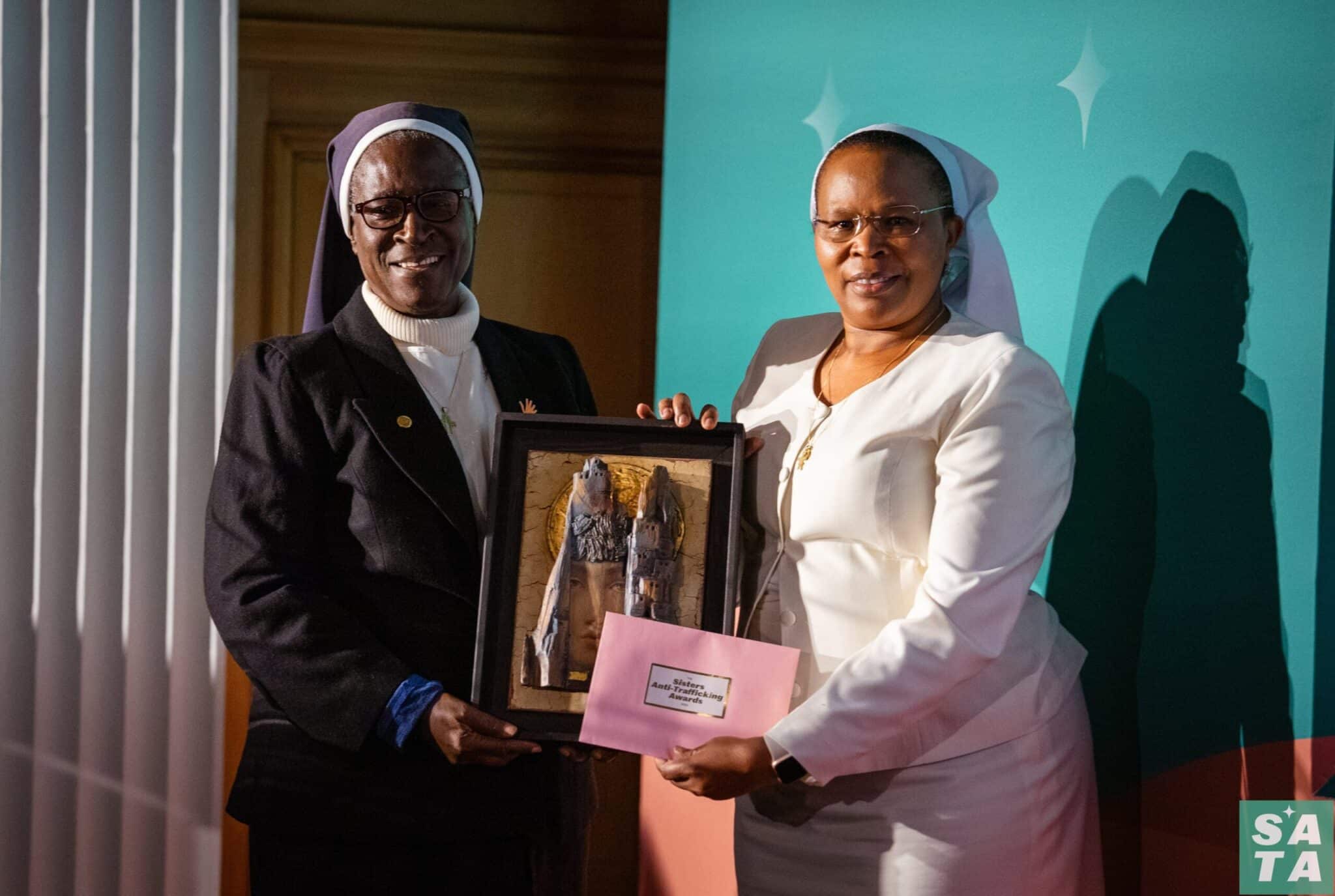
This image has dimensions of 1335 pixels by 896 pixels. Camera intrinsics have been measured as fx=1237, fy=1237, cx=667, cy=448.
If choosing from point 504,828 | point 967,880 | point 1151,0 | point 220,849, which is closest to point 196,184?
point 220,849

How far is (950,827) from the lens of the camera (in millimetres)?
1870

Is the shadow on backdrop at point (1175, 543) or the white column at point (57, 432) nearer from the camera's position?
the shadow on backdrop at point (1175, 543)

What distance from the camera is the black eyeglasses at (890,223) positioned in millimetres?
1879

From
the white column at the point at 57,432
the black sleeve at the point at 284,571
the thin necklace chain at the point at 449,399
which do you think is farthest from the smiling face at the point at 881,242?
the white column at the point at 57,432

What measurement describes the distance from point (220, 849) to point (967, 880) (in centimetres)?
241

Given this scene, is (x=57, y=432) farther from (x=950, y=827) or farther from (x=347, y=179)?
(x=950, y=827)

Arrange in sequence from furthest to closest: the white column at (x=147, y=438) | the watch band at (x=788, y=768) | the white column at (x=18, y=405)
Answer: the white column at (x=147, y=438) → the white column at (x=18, y=405) → the watch band at (x=788, y=768)

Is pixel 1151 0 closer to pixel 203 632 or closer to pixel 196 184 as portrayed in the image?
pixel 196 184

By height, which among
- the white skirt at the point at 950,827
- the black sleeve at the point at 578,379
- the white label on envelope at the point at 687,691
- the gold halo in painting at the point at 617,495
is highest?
the black sleeve at the point at 578,379

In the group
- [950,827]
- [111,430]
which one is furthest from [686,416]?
[111,430]

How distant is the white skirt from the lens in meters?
1.87

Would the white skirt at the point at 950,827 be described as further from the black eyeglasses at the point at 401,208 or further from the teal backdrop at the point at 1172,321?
the black eyeglasses at the point at 401,208

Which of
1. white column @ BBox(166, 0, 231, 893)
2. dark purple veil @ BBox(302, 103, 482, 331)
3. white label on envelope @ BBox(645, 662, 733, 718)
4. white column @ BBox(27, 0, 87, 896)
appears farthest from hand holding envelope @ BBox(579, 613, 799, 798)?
white column @ BBox(27, 0, 87, 896)

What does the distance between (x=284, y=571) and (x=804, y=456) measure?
34.8 inches
